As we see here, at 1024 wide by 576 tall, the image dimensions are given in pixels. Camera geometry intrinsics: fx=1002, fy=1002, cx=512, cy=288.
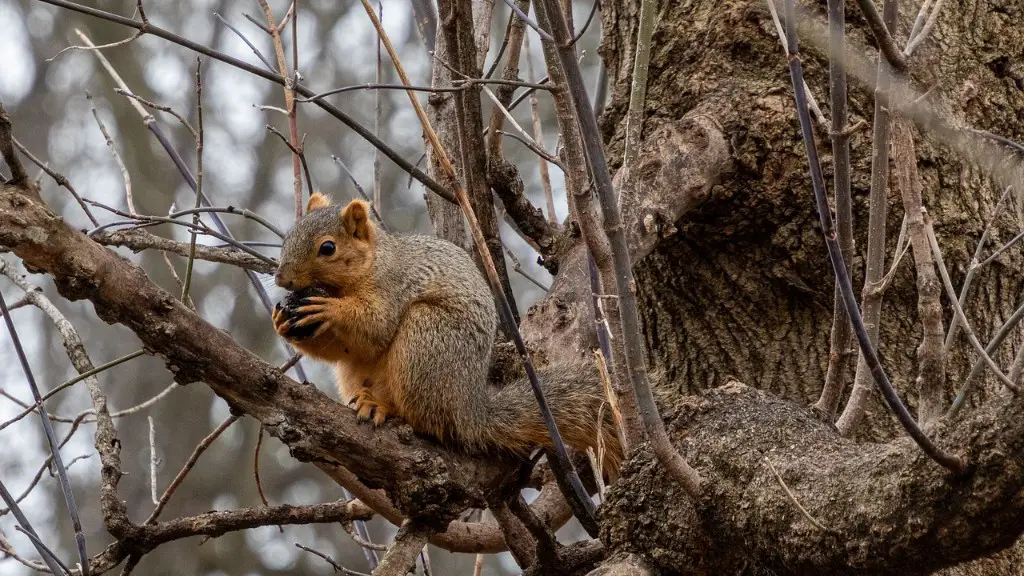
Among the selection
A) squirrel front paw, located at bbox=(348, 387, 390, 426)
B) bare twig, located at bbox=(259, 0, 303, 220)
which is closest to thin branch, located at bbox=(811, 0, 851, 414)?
squirrel front paw, located at bbox=(348, 387, 390, 426)

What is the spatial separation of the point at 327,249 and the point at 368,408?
2.25 feet

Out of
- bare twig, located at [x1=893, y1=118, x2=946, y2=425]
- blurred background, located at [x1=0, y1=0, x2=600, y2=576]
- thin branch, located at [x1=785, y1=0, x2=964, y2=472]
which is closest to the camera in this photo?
thin branch, located at [x1=785, y1=0, x2=964, y2=472]

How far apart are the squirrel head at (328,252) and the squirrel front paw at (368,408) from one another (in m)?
0.42

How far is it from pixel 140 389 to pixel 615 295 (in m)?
9.47

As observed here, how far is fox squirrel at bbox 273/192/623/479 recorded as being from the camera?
7.84 ft

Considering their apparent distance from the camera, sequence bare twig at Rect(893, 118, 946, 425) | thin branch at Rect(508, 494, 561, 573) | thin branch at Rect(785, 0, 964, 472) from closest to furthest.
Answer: thin branch at Rect(785, 0, 964, 472), bare twig at Rect(893, 118, 946, 425), thin branch at Rect(508, 494, 561, 573)

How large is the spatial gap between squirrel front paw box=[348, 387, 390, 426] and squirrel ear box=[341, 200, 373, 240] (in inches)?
22.7

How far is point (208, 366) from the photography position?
1.79 m

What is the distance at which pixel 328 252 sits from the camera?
2.81 meters

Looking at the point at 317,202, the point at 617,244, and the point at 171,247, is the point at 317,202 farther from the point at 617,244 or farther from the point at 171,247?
the point at 617,244

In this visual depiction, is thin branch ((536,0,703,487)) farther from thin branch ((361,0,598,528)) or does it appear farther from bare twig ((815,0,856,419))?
bare twig ((815,0,856,419))

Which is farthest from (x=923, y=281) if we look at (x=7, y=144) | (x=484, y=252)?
(x=7, y=144)

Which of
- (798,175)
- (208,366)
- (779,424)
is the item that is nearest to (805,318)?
(798,175)

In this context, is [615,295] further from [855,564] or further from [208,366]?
[208,366]
